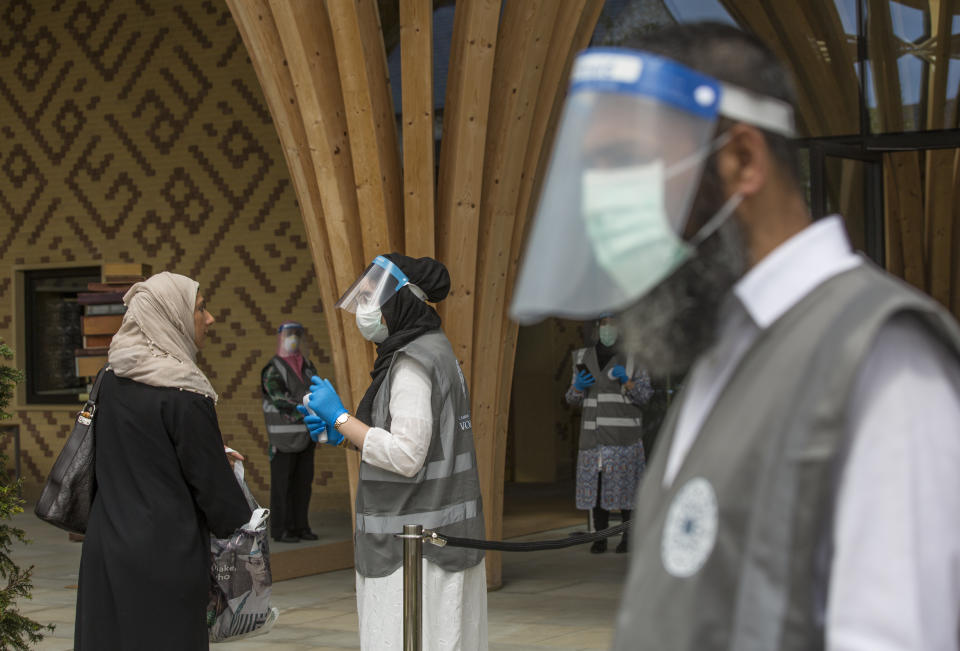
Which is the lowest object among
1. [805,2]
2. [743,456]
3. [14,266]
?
[743,456]

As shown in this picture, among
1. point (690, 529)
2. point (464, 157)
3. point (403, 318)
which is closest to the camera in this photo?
point (690, 529)

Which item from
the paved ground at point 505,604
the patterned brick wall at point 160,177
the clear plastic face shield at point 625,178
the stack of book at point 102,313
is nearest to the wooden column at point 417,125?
the paved ground at point 505,604

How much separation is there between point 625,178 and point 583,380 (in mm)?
7886

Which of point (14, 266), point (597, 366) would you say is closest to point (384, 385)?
point (597, 366)

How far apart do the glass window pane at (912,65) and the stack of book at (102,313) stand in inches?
231

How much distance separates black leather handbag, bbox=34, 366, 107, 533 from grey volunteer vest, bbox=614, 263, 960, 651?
9.84 ft

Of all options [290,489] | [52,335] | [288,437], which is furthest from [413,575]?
[52,335]

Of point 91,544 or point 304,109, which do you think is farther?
point 304,109

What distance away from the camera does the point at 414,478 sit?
3.78m

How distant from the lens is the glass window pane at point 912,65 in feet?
26.6

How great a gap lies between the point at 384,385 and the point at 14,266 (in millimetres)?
10670

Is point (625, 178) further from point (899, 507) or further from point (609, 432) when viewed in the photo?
point (609, 432)

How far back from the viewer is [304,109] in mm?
6406

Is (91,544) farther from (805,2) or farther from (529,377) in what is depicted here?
(529,377)
